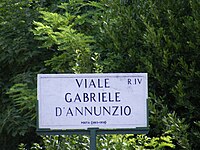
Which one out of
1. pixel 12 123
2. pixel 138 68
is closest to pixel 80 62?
pixel 138 68

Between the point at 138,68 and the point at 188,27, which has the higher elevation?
the point at 188,27

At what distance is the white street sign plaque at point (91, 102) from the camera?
3652 mm

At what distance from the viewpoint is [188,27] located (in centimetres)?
468

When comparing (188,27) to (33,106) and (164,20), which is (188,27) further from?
(33,106)

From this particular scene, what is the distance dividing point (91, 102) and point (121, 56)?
1.39 metres

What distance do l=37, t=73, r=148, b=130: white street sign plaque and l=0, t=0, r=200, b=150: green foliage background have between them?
17.9 inches

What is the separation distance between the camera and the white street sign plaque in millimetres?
3652

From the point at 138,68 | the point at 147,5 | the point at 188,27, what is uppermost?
the point at 147,5

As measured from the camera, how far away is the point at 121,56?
4.99m

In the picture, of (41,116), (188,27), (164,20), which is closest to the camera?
(41,116)

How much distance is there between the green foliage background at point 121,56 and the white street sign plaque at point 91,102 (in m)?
0.45

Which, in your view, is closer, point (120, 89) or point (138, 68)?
point (120, 89)

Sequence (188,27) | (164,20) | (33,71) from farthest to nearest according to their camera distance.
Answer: (33,71) → (164,20) → (188,27)

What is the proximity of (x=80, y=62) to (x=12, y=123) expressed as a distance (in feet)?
3.98
